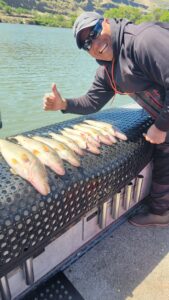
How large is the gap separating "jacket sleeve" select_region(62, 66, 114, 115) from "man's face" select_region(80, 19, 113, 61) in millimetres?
597

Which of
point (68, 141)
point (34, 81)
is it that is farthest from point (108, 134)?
point (34, 81)

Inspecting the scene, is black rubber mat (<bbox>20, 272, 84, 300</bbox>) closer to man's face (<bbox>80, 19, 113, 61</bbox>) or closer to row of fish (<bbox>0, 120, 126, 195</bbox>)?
row of fish (<bbox>0, 120, 126, 195</bbox>)

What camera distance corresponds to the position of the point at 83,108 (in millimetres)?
3023

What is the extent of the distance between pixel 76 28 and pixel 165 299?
81.1 inches

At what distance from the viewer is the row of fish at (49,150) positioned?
1682 mm

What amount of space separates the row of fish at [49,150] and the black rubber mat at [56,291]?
85cm

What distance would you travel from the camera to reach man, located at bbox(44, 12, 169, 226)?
6.55ft

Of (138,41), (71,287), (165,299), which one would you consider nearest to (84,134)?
(138,41)

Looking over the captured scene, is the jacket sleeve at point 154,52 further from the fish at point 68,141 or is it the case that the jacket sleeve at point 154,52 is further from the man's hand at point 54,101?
the man's hand at point 54,101

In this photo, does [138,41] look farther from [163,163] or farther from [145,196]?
[145,196]

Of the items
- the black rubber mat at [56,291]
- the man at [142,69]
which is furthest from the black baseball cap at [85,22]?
the black rubber mat at [56,291]

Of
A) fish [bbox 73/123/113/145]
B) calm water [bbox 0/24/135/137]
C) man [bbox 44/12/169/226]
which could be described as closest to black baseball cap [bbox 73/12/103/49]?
man [bbox 44/12/169/226]

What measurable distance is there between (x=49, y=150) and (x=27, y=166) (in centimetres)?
25

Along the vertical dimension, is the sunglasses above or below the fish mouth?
above
